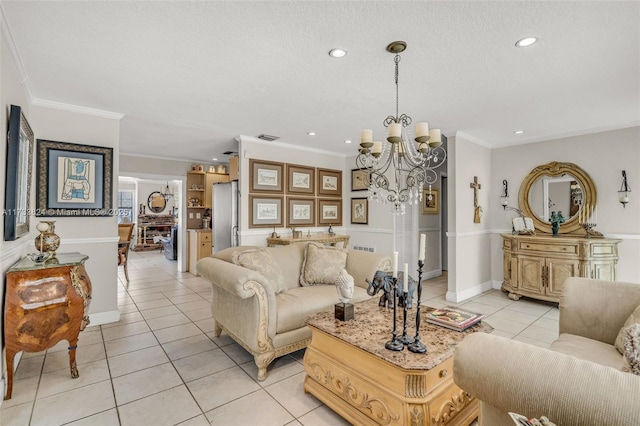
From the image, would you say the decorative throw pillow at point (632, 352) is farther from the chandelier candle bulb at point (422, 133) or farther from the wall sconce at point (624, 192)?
the wall sconce at point (624, 192)

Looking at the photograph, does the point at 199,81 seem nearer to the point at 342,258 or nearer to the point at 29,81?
the point at 29,81

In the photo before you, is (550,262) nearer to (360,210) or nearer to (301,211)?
(360,210)

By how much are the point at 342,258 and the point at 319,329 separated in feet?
4.77

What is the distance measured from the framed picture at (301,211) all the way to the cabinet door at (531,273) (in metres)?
3.35

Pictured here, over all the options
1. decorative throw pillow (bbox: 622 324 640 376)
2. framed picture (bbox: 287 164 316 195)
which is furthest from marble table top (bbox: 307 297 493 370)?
framed picture (bbox: 287 164 316 195)

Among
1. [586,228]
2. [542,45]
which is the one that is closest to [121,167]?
[542,45]

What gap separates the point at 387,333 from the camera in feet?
6.39

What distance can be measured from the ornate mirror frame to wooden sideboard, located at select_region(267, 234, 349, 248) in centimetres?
295

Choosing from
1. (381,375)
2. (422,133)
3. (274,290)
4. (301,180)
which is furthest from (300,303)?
(301,180)

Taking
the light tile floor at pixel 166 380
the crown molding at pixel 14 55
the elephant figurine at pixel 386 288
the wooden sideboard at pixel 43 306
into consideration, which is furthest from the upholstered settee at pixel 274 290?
the crown molding at pixel 14 55

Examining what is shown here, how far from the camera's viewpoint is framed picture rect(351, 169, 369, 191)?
18.8 ft

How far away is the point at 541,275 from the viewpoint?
14.1ft

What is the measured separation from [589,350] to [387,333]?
45.7 inches

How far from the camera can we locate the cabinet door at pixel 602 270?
3.92 meters
